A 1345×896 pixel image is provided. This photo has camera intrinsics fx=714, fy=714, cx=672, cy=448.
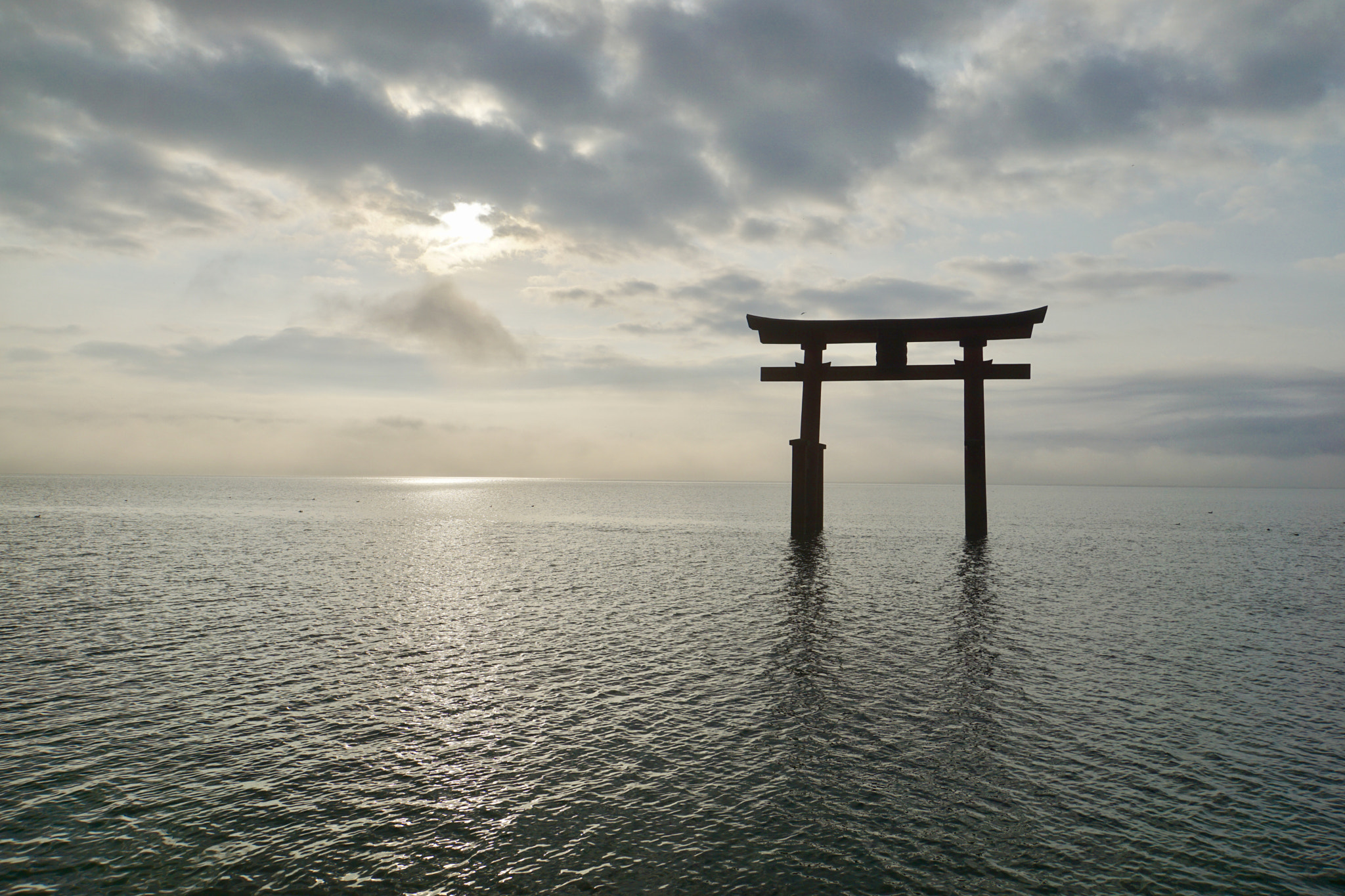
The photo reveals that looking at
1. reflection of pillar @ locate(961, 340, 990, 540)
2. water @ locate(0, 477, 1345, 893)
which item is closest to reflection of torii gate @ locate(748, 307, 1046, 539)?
reflection of pillar @ locate(961, 340, 990, 540)

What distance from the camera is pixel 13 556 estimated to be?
86.9 feet

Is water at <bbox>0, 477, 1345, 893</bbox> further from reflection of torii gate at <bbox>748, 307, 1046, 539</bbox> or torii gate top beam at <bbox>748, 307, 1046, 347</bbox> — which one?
torii gate top beam at <bbox>748, 307, 1046, 347</bbox>

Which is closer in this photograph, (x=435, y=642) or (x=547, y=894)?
(x=547, y=894)

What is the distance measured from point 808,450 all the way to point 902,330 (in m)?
5.54

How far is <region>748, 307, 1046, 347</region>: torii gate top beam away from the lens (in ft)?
83.7

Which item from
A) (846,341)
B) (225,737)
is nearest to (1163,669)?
(225,737)

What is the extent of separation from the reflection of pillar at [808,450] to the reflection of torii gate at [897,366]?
25 millimetres

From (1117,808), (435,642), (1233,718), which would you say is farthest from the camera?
(435,642)

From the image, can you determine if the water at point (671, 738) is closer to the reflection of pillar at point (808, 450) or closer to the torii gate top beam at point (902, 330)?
the reflection of pillar at point (808, 450)

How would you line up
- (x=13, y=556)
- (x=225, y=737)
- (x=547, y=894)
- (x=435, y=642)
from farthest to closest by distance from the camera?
1. (x=13, y=556)
2. (x=435, y=642)
3. (x=225, y=737)
4. (x=547, y=894)

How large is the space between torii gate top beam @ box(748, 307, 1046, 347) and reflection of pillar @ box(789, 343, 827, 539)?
570 mm

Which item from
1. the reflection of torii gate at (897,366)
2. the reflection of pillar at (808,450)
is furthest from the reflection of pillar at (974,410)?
the reflection of pillar at (808,450)

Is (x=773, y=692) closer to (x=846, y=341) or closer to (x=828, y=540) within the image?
(x=846, y=341)

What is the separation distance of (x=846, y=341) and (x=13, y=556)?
105 feet
